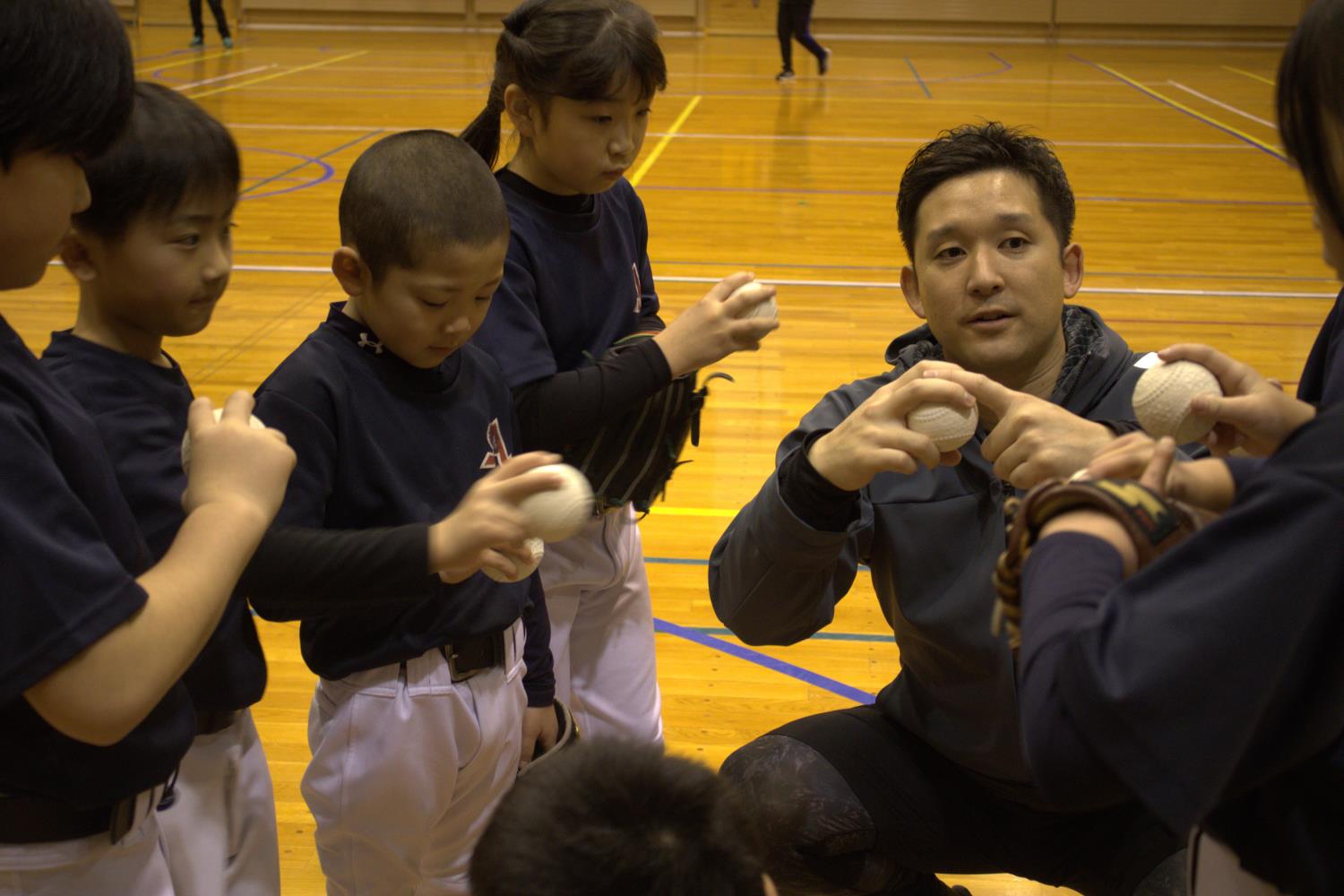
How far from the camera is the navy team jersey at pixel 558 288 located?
7.06 ft

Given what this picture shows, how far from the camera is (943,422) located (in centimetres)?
161

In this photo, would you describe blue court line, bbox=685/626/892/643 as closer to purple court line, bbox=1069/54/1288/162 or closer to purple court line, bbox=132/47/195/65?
purple court line, bbox=1069/54/1288/162

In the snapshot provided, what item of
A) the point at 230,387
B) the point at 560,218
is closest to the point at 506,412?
the point at 560,218

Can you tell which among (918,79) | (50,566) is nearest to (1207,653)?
(50,566)

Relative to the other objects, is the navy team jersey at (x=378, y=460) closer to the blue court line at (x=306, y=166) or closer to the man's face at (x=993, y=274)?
the man's face at (x=993, y=274)

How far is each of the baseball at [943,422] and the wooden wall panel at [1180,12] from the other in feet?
60.3

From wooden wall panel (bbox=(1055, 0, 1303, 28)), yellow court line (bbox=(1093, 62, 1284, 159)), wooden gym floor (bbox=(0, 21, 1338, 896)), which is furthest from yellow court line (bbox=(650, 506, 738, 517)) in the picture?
wooden wall panel (bbox=(1055, 0, 1303, 28))

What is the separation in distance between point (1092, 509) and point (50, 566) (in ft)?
3.01

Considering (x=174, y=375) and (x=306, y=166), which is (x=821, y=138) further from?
(x=174, y=375)

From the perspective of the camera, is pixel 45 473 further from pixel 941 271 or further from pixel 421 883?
pixel 941 271

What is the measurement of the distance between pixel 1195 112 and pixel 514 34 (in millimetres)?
11559

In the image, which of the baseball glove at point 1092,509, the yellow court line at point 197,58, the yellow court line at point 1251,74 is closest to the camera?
the baseball glove at point 1092,509

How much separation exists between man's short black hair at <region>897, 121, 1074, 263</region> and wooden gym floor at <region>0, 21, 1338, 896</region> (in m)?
A: 1.36

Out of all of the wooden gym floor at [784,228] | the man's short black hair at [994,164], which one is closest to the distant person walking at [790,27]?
the wooden gym floor at [784,228]
